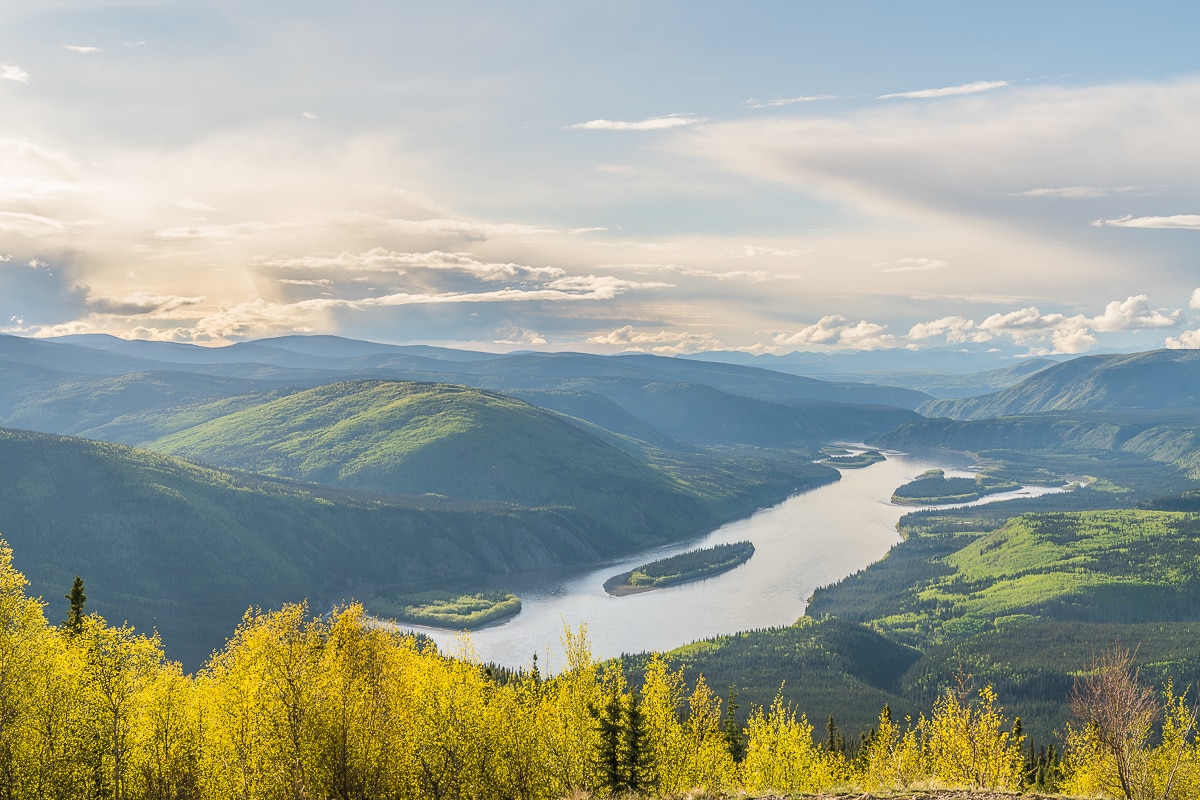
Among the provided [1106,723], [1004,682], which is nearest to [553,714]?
[1106,723]

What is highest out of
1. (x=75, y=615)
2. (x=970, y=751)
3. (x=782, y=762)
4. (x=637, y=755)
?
(x=75, y=615)

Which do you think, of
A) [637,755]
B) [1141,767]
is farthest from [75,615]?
[1141,767]

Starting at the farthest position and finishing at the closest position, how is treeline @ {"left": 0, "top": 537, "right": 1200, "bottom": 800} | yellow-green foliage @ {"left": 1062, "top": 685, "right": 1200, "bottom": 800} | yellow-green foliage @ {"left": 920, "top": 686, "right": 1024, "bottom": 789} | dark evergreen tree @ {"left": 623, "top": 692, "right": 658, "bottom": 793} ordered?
yellow-green foliage @ {"left": 920, "top": 686, "right": 1024, "bottom": 789}
yellow-green foliage @ {"left": 1062, "top": 685, "right": 1200, "bottom": 800}
dark evergreen tree @ {"left": 623, "top": 692, "right": 658, "bottom": 793}
treeline @ {"left": 0, "top": 537, "right": 1200, "bottom": 800}

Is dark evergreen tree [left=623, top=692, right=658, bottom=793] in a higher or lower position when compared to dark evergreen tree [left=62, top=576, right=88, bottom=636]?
lower

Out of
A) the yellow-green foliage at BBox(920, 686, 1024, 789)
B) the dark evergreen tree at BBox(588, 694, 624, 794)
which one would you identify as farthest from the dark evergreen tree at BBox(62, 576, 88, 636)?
the yellow-green foliage at BBox(920, 686, 1024, 789)

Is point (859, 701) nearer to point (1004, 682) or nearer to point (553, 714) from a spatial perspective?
point (1004, 682)

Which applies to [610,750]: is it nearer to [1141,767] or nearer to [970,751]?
[970,751]

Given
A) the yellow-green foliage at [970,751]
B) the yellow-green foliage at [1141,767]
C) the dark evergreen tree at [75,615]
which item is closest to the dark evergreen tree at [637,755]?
the yellow-green foliage at [970,751]

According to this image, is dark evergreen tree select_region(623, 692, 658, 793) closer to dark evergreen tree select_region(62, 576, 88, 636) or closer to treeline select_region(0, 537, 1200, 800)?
treeline select_region(0, 537, 1200, 800)
